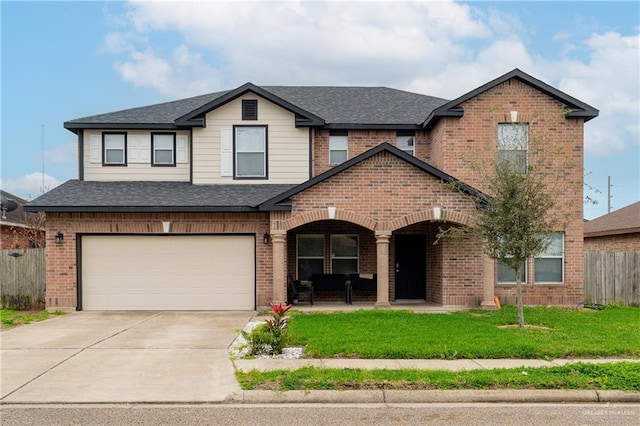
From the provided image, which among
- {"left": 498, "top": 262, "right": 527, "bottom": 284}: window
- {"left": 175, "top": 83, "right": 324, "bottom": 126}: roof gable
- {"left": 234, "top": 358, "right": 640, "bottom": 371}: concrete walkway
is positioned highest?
{"left": 175, "top": 83, "right": 324, "bottom": 126}: roof gable

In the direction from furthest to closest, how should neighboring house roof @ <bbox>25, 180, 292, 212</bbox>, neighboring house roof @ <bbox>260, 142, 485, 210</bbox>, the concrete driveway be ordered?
neighboring house roof @ <bbox>25, 180, 292, 212</bbox>
neighboring house roof @ <bbox>260, 142, 485, 210</bbox>
the concrete driveway

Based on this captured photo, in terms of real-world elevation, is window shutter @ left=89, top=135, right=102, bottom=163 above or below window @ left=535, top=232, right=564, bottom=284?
above

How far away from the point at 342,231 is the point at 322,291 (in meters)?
2.00

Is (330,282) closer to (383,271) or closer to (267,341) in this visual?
(383,271)

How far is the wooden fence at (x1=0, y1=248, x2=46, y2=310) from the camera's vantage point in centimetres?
1836

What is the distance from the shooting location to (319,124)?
62.5 ft

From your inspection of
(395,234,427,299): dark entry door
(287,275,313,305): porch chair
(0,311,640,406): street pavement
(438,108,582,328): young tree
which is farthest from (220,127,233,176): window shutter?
(438,108,582,328): young tree

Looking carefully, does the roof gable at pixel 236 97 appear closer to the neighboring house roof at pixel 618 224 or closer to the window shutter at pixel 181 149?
the window shutter at pixel 181 149

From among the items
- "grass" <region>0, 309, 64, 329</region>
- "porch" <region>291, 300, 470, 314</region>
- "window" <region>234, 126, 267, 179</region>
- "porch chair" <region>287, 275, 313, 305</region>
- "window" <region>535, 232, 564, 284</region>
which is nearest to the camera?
"grass" <region>0, 309, 64, 329</region>

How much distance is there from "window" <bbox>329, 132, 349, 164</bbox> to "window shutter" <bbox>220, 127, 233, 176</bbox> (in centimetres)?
326

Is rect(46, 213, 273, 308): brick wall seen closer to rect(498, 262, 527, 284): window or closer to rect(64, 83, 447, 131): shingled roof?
rect(64, 83, 447, 131): shingled roof

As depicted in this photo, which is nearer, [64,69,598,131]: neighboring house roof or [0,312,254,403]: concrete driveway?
[0,312,254,403]: concrete driveway

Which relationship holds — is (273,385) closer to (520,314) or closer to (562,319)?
(520,314)

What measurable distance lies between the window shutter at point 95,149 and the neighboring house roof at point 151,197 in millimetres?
800
